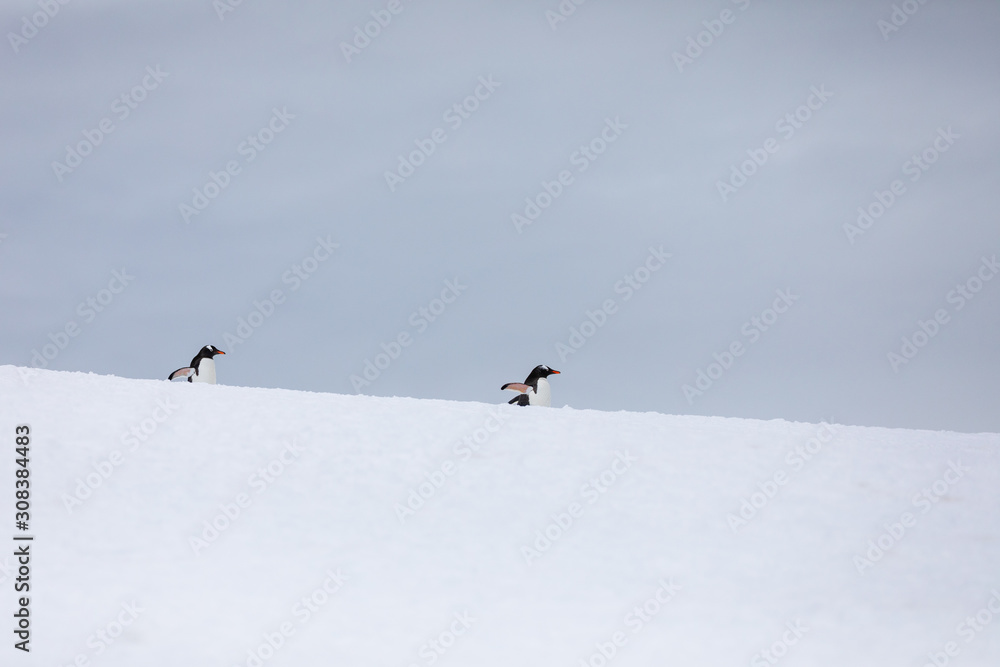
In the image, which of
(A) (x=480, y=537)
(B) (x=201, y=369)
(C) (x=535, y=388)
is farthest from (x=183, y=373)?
(A) (x=480, y=537)

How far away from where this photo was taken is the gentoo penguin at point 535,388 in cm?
1633

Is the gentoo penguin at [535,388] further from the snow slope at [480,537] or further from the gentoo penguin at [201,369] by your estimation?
the gentoo penguin at [201,369]

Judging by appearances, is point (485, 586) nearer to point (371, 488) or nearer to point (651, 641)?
point (651, 641)

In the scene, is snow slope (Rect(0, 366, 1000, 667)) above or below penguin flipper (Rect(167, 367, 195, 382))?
below

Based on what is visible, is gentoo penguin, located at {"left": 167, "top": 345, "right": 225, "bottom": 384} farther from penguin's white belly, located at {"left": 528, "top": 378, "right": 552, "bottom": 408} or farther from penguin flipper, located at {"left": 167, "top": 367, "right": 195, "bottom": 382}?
penguin's white belly, located at {"left": 528, "top": 378, "right": 552, "bottom": 408}

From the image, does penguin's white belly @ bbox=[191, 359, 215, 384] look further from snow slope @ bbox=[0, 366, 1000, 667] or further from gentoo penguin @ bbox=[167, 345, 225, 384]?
snow slope @ bbox=[0, 366, 1000, 667]

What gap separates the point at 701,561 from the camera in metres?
8.77

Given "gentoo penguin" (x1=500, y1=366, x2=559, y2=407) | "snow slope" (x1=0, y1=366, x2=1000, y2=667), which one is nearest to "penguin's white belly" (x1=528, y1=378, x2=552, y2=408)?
"gentoo penguin" (x1=500, y1=366, x2=559, y2=407)

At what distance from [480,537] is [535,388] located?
26.6 feet

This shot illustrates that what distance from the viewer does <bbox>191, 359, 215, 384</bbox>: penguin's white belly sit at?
16922mm

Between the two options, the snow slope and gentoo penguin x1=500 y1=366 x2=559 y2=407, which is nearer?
the snow slope

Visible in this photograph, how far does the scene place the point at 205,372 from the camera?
1700 centimetres

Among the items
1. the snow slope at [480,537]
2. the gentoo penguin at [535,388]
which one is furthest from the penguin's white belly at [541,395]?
the snow slope at [480,537]

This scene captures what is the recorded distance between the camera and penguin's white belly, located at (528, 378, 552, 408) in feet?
54.9
